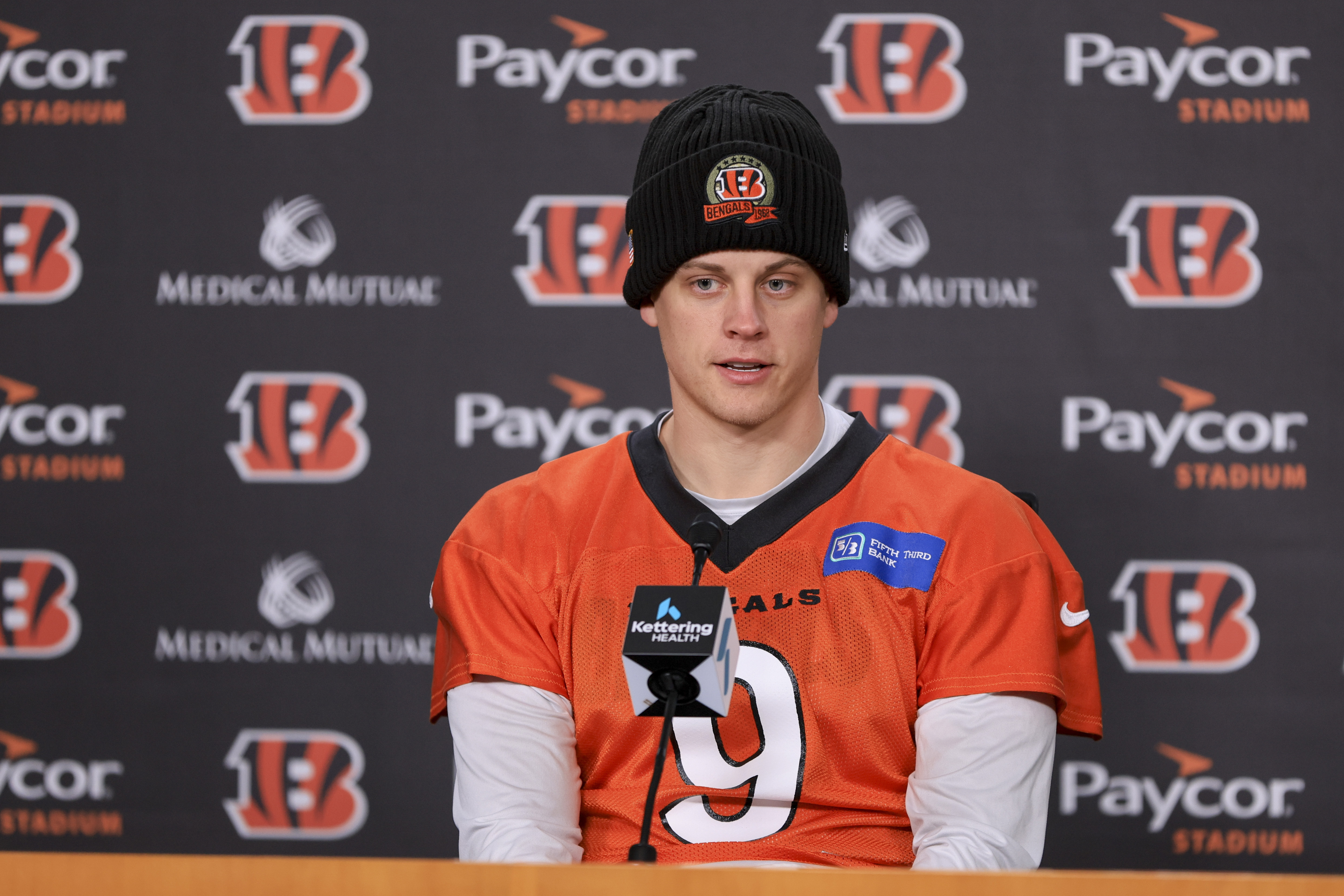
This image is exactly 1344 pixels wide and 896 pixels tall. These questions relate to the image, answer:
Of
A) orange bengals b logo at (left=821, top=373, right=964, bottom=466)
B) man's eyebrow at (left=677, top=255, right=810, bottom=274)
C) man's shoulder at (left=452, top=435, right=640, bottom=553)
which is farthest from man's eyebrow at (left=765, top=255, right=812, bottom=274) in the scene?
orange bengals b logo at (left=821, top=373, right=964, bottom=466)

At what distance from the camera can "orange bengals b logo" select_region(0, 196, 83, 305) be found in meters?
2.34

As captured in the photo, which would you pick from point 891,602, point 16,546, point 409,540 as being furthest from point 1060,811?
point 16,546

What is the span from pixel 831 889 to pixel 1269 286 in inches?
78.2

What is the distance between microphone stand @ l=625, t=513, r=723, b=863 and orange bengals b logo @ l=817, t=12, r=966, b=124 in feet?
4.66

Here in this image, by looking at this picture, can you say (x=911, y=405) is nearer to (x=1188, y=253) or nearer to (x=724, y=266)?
(x=1188, y=253)

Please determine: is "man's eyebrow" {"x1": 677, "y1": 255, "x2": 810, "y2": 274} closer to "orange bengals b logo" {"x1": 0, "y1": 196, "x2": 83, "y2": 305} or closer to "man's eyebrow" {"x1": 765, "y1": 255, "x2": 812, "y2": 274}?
"man's eyebrow" {"x1": 765, "y1": 255, "x2": 812, "y2": 274}

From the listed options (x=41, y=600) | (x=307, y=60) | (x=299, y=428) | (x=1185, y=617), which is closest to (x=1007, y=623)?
(x=1185, y=617)

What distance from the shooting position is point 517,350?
2.29 meters

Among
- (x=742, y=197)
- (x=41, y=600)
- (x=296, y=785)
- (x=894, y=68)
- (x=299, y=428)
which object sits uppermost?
(x=894, y=68)

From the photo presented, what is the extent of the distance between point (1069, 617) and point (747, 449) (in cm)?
42

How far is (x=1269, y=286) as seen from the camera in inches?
87.2

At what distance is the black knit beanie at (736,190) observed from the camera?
133 centimetres

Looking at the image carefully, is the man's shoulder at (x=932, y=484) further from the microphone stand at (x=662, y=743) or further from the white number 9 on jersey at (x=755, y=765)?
the microphone stand at (x=662, y=743)

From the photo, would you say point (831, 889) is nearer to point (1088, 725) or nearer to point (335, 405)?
point (1088, 725)
